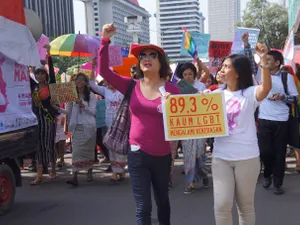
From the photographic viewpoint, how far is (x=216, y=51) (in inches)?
356

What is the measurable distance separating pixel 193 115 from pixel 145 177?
0.64m

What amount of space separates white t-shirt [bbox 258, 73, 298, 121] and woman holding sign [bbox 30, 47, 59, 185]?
3224 mm

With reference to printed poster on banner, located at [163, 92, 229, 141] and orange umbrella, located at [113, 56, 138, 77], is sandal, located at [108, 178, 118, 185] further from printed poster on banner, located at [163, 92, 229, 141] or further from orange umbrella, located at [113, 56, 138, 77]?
printed poster on banner, located at [163, 92, 229, 141]

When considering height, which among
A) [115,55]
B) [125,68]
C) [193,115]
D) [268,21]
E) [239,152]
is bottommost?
[239,152]

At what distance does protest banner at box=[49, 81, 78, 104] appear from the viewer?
6355 mm

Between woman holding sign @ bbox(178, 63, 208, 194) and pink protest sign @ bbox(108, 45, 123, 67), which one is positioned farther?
pink protest sign @ bbox(108, 45, 123, 67)

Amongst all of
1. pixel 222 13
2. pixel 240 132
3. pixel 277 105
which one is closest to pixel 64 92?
pixel 277 105

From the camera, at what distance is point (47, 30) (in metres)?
78.6

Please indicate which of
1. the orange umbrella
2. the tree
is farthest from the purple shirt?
the tree

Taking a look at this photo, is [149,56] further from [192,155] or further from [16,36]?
[192,155]

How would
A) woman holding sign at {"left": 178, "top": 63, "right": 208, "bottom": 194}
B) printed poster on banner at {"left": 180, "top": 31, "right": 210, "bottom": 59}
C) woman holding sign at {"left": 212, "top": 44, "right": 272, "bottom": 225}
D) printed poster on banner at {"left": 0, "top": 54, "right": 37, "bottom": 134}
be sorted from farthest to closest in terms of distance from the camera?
printed poster on banner at {"left": 180, "top": 31, "right": 210, "bottom": 59}
woman holding sign at {"left": 178, "top": 63, "right": 208, "bottom": 194}
printed poster on banner at {"left": 0, "top": 54, "right": 37, "bottom": 134}
woman holding sign at {"left": 212, "top": 44, "right": 272, "bottom": 225}

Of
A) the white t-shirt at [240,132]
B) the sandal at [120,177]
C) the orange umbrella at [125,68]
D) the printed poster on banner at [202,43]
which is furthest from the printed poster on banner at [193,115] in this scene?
the printed poster on banner at [202,43]

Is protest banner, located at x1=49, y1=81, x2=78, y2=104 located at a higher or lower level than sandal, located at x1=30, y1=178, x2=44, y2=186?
higher

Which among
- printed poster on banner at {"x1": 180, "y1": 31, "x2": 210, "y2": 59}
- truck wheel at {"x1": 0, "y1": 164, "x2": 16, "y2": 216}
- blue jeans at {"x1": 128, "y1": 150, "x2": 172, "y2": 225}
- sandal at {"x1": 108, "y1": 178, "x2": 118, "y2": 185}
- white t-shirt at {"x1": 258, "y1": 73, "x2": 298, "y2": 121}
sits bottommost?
sandal at {"x1": 108, "y1": 178, "x2": 118, "y2": 185}
